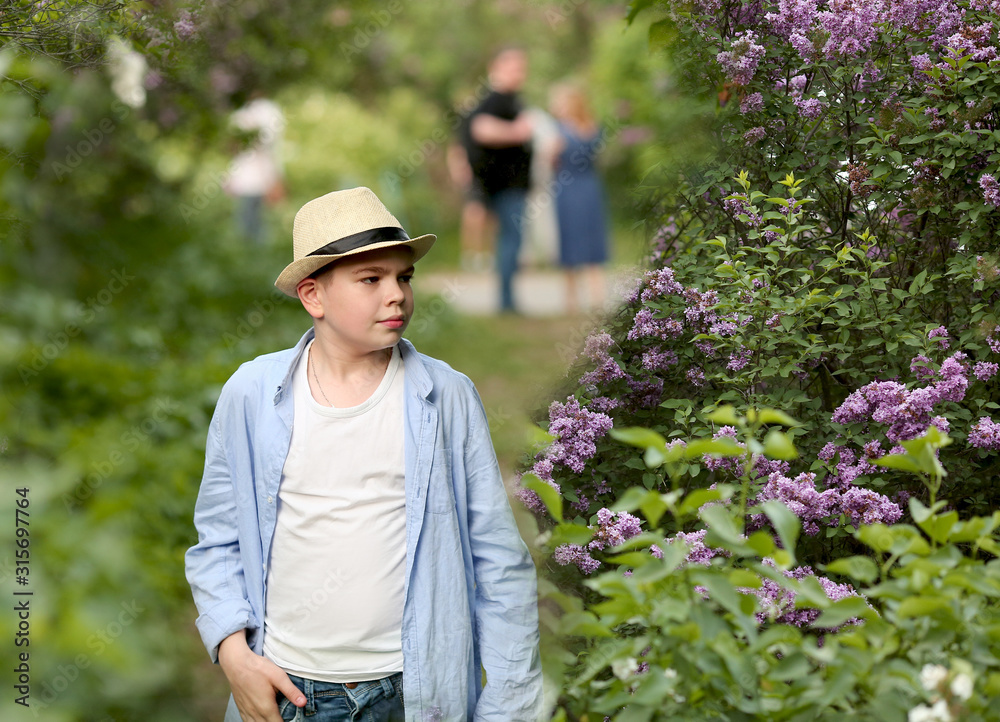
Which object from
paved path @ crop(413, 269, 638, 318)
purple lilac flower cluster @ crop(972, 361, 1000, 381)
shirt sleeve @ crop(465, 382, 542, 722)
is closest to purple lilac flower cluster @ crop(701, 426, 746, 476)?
shirt sleeve @ crop(465, 382, 542, 722)

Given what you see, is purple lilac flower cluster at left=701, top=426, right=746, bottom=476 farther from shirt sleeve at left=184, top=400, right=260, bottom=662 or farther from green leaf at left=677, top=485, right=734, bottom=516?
shirt sleeve at left=184, top=400, right=260, bottom=662

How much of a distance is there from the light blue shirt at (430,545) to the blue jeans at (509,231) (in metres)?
5.41

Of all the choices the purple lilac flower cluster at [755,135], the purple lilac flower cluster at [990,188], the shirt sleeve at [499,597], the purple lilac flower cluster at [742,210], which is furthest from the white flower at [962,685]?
the purple lilac flower cluster at [755,135]

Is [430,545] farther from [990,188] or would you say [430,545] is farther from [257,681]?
[990,188]

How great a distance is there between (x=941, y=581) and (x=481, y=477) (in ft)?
2.75

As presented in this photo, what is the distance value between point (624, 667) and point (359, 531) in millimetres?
577

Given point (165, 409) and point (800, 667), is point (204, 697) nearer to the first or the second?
point (165, 409)

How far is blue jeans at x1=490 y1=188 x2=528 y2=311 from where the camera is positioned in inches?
286

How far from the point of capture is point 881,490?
2.28 m

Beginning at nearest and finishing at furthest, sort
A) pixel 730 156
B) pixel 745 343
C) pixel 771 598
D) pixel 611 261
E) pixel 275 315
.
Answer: pixel 771 598
pixel 745 343
pixel 730 156
pixel 275 315
pixel 611 261

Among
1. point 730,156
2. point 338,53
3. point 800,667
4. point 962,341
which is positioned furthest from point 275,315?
point 800,667

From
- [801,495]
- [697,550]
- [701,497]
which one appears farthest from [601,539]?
[701,497]

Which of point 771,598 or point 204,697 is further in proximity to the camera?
point 204,697

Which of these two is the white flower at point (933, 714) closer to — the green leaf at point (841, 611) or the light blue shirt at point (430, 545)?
the green leaf at point (841, 611)
